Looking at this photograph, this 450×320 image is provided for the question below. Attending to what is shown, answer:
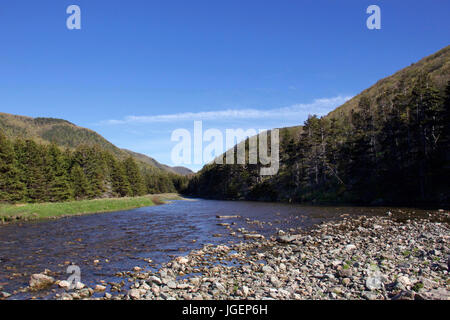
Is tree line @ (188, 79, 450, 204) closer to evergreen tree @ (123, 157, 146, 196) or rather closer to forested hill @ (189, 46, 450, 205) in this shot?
forested hill @ (189, 46, 450, 205)

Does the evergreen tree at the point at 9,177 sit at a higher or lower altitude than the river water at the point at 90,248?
higher

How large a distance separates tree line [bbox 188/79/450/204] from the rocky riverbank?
112 feet

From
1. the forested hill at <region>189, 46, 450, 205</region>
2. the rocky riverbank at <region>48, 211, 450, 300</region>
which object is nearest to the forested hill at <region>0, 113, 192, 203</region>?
the forested hill at <region>189, 46, 450, 205</region>

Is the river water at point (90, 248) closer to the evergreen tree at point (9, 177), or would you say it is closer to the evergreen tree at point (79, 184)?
the evergreen tree at point (9, 177)

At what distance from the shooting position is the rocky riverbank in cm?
933

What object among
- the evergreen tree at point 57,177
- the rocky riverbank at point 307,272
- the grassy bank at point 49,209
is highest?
the evergreen tree at point 57,177

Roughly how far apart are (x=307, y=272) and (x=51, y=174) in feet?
213

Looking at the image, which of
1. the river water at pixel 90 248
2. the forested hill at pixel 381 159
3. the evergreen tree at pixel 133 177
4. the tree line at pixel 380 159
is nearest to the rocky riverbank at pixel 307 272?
the river water at pixel 90 248

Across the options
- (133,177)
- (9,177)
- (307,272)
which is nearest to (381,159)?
(307,272)

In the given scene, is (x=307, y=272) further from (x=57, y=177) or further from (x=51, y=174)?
(x=57, y=177)

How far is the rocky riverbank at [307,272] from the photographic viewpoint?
9328 mm

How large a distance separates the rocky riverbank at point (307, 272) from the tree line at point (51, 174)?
53.1 metres

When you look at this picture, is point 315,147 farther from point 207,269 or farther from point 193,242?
point 207,269

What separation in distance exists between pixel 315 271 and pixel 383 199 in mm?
44040
